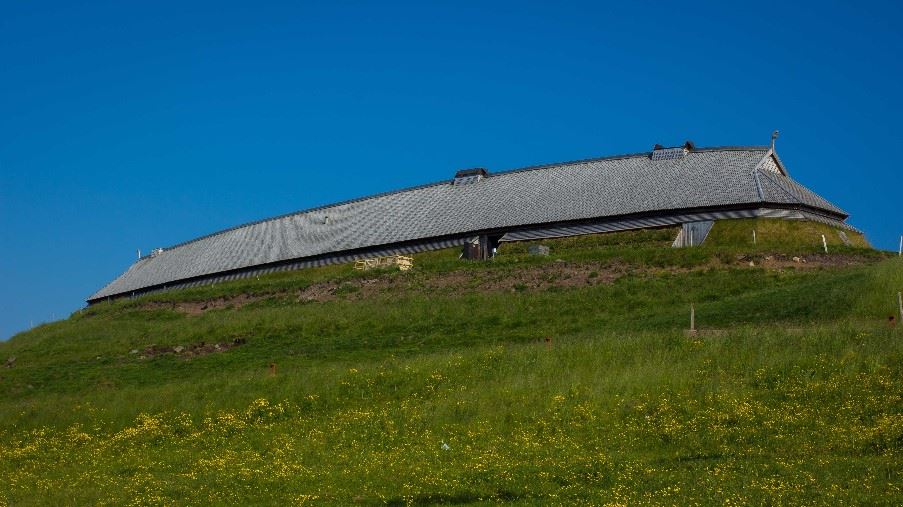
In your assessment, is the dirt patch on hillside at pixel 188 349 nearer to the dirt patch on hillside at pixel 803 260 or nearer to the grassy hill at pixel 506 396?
the grassy hill at pixel 506 396

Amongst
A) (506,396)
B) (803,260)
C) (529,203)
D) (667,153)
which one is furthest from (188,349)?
(667,153)

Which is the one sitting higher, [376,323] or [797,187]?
[797,187]

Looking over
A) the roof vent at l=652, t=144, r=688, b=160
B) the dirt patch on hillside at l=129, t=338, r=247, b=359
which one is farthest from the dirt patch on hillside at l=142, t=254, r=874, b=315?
the roof vent at l=652, t=144, r=688, b=160

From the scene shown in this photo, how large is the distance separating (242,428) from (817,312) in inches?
795

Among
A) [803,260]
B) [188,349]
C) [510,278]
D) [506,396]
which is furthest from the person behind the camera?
[510,278]

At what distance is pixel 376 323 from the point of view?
45.8 metres

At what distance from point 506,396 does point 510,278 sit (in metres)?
25.1

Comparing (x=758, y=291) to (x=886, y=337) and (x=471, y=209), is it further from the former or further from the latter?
(x=471, y=209)

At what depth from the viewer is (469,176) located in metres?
77.3

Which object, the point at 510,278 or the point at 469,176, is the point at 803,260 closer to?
the point at 510,278

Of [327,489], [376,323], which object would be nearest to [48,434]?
[327,489]

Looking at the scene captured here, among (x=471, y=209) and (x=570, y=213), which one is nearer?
(x=570, y=213)

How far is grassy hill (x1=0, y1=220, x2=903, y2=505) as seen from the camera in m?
20.0

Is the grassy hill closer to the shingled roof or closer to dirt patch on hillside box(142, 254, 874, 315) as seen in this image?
dirt patch on hillside box(142, 254, 874, 315)
